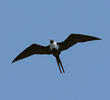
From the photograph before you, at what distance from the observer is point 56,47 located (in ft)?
108

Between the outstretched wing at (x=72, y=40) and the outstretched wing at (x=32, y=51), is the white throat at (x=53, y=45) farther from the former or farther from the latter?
the outstretched wing at (x=32, y=51)

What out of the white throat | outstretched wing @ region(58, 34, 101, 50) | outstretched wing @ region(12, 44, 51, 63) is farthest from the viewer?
outstretched wing @ region(12, 44, 51, 63)

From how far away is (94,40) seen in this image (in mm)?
33062

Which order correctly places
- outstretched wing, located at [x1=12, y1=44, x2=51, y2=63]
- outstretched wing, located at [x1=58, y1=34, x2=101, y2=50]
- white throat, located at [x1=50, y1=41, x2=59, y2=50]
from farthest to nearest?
1. outstretched wing, located at [x1=12, y1=44, x2=51, y2=63]
2. outstretched wing, located at [x1=58, y1=34, x2=101, y2=50]
3. white throat, located at [x1=50, y1=41, x2=59, y2=50]

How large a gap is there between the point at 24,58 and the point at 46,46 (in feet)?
5.94

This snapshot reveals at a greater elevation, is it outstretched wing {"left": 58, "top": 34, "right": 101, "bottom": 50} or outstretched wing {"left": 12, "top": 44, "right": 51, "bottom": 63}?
outstretched wing {"left": 12, "top": 44, "right": 51, "bottom": 63}

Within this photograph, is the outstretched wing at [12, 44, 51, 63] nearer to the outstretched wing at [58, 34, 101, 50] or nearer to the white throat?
the white throat

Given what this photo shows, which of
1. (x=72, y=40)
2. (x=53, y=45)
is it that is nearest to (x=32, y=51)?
(x=53, y=45)

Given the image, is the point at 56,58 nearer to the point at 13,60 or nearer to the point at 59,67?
the point at 59,67

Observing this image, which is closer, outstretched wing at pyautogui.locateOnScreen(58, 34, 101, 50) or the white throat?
the white throat

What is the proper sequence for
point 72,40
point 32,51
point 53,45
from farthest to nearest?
1. point 32,51
2. point 72,40
3. point 53,45

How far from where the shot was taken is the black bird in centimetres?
3309

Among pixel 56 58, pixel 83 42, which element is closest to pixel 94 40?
pixel 83 42

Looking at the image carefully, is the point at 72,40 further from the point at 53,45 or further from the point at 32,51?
the point at 32,51
